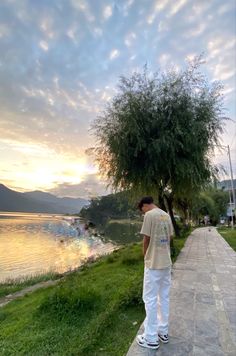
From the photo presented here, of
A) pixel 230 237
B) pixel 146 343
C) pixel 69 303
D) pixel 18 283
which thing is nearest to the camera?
pixel 146 343

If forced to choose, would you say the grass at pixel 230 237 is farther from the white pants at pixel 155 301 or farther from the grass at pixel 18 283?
the white pants at pixel 155 301

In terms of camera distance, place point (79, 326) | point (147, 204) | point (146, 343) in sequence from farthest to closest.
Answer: point (79, 326)
point (147, 204)
point (146, 343)

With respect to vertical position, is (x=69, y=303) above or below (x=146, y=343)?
above

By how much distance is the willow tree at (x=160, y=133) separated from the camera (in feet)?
38.5

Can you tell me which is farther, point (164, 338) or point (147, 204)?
point (147, 204)

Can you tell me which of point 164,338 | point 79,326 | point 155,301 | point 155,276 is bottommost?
point 79,326

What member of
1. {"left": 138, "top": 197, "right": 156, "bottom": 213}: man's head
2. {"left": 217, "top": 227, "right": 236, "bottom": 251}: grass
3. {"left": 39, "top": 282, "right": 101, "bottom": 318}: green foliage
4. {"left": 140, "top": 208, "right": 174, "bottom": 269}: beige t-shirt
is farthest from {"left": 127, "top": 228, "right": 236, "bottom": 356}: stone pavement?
{"left": 217, "top": 227, "right": 236, "bottom": 251}: grass

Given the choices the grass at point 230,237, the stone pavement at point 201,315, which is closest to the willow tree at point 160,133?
the stone pavement at point 201,315

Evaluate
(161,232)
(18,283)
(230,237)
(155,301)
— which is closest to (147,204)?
(161,232)

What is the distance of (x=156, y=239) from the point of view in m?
4.16

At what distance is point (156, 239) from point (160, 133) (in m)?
8.14

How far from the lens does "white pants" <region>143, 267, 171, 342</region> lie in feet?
13.3

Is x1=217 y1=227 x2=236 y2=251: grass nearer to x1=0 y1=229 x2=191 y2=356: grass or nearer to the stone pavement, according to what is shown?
the stone pavement

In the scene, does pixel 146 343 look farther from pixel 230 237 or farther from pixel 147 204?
pixel 230 237
